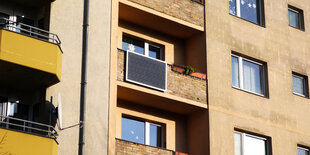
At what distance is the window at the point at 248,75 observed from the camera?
2420cm

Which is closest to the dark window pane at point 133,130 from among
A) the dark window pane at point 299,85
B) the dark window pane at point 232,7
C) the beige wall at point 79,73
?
the beige wall at point 79,73

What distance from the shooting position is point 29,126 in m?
19.1

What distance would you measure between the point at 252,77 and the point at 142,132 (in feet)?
17.3

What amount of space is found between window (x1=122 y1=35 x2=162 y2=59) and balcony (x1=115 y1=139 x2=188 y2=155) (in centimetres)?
363

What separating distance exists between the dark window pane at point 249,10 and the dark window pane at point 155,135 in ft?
20.0

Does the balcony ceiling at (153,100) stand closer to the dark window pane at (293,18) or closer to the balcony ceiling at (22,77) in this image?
the balcony ceiling at (22,77)

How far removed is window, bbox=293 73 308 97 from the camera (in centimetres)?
2586

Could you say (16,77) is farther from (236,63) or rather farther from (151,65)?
(236,63)

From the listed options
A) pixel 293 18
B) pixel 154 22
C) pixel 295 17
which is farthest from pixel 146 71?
pixel 295 17

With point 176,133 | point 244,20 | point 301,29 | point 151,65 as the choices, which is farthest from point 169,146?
point 301,29

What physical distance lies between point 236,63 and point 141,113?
450 centimetres

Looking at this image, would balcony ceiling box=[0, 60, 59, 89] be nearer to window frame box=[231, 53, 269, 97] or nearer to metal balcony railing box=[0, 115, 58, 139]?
metal balcony railing box=[0, 115, 58, 139]

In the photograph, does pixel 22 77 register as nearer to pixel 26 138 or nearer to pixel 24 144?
pixel 26 138

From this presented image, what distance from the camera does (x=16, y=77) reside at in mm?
18969
